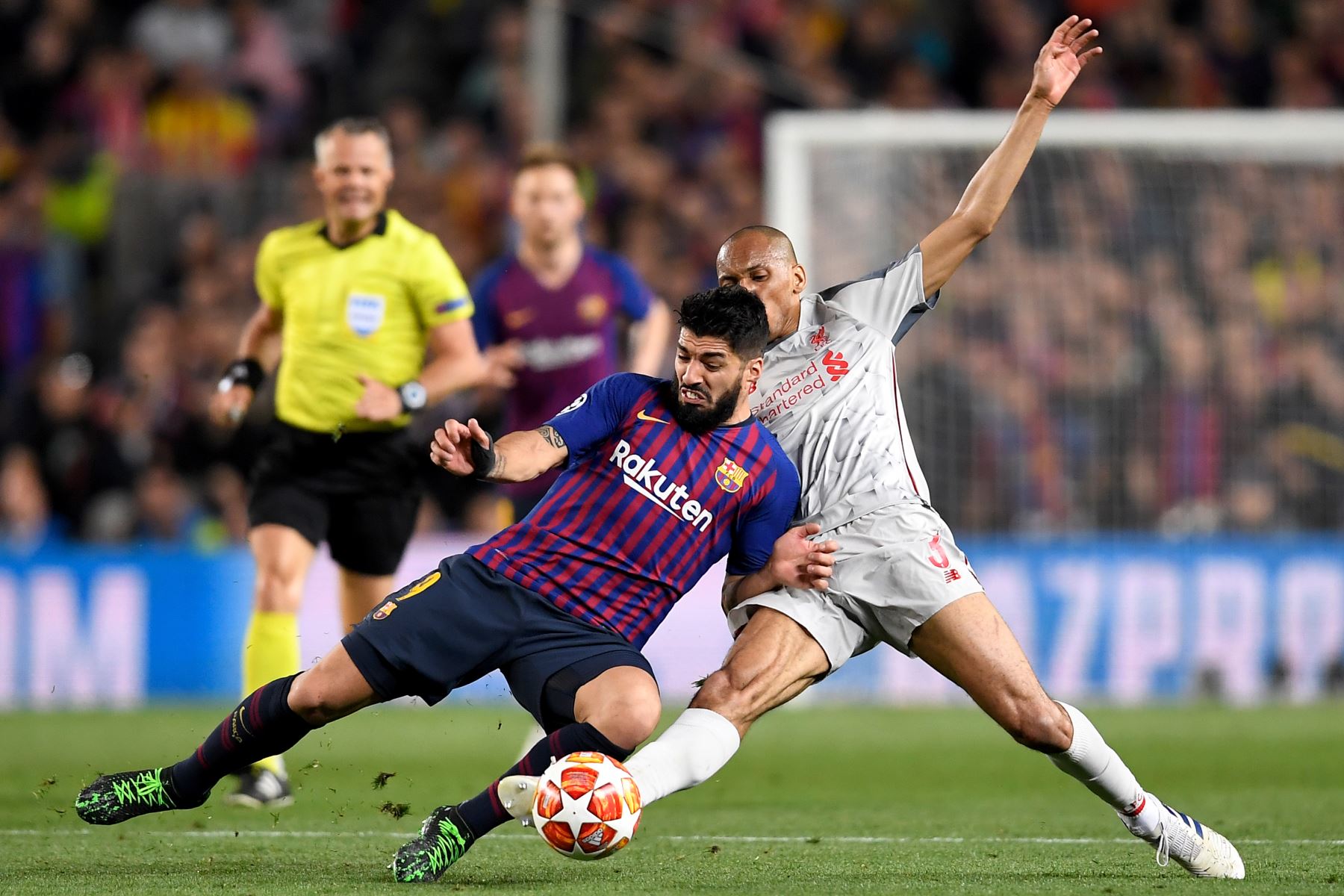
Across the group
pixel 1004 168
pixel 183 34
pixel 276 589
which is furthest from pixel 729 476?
pixel 183 34

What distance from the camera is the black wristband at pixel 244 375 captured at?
7.30m

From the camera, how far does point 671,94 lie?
15.8 meters

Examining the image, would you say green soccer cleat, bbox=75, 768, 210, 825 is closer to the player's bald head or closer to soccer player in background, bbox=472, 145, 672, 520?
the player's bald head

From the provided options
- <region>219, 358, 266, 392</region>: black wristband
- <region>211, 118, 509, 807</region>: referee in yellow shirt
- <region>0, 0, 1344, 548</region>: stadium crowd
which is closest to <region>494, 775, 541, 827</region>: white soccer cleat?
<region>211, 118, 509, 807</region>: referee in yellow shirt

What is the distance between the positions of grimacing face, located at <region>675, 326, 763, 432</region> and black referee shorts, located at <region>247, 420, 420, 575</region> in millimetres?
2404

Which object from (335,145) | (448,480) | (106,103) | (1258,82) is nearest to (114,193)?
(106,103)

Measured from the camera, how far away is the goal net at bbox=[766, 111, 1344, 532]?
1288 cm

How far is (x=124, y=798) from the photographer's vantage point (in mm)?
5418

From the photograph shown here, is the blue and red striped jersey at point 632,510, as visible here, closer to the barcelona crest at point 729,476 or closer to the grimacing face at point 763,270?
the barcelona crest at point 729,476

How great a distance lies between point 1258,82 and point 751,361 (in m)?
11.9

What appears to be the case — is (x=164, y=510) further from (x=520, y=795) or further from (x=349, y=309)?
(x=520, y=795)

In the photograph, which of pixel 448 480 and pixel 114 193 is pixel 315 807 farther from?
pixel 114 193

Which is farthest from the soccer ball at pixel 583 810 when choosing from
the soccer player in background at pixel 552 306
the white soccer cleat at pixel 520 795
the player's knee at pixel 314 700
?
the soccer player in background at pixel 552 306

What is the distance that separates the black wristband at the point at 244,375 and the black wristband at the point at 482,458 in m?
2.61
